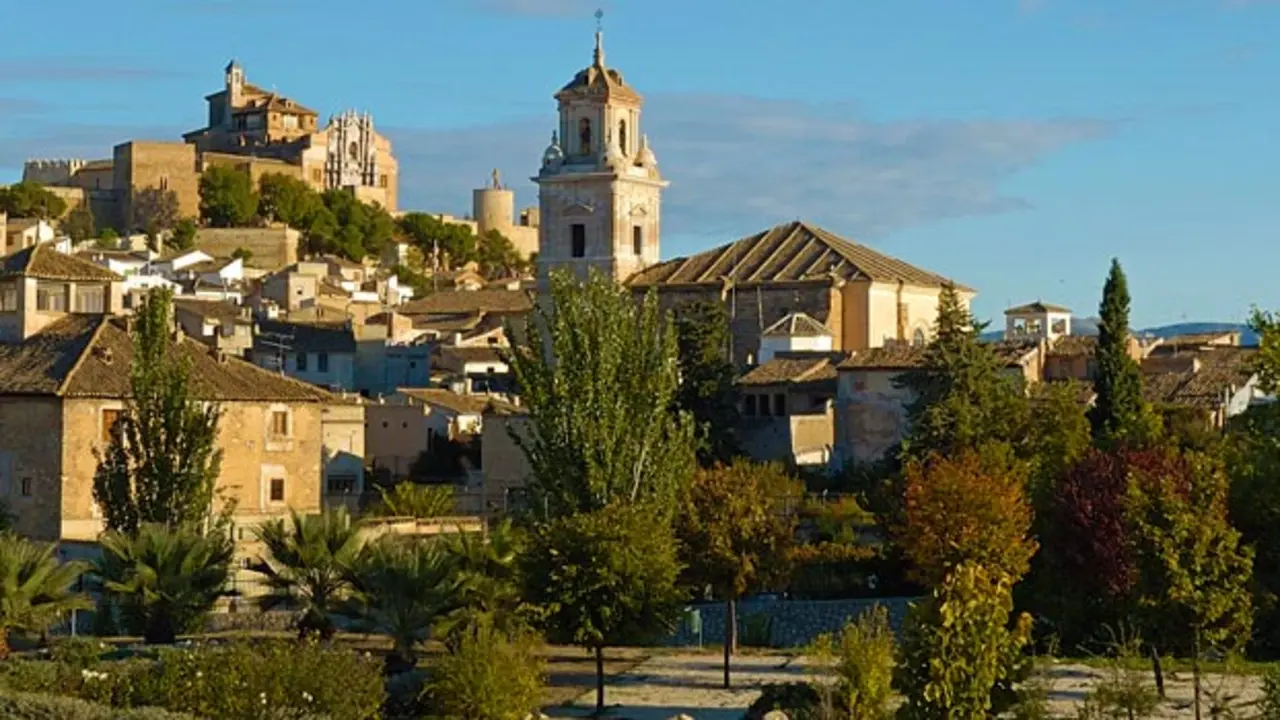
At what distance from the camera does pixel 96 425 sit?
37938 mm

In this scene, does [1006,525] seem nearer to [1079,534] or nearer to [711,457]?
[1079,534]

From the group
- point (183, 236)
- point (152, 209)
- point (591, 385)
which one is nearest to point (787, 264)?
point (591, 385)

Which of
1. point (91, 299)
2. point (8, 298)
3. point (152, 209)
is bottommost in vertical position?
point (8, 298)

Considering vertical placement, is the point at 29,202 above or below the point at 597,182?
above

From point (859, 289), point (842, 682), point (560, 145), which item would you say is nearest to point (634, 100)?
point (560, 145)

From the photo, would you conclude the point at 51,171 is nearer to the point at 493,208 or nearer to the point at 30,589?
the point at 493,208

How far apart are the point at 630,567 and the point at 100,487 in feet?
34.7

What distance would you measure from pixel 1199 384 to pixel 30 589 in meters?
30.2

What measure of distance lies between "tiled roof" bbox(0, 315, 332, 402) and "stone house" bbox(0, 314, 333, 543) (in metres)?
0.02

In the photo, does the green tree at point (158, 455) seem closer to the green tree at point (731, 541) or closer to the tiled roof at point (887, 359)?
the green tree at point (731, 541)

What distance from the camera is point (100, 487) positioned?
115ft

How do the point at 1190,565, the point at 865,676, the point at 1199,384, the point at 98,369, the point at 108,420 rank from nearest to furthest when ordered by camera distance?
the point at 865,676
the point at 1190,565
the point at 108,420
the point at 98,369
the point at 1199,384

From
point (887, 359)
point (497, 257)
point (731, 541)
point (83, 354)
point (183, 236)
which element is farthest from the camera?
point (497, 257)

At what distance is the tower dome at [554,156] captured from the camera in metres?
64.2
